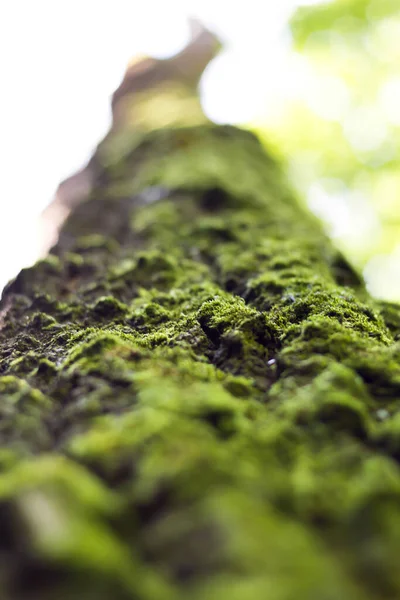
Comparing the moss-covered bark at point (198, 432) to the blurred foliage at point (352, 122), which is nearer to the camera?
the moss-covered bark at point (198, 432)

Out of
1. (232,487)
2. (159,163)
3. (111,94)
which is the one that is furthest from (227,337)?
(111,94)

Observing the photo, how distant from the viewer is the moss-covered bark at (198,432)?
111 centimetres

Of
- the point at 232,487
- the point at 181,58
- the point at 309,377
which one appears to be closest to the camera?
the point at 232,487

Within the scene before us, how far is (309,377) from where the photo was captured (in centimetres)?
188

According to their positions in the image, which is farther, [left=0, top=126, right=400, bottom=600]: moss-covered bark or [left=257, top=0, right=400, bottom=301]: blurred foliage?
[left=257, top=0, right=400, bottom=301]: blurred foliage

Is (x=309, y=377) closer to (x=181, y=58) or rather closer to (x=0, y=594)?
(x=0, y=594)

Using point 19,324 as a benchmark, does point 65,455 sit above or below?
below

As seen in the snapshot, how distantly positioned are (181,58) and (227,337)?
8.70 meters

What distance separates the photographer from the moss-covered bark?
111cm

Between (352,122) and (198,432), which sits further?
(352,122)

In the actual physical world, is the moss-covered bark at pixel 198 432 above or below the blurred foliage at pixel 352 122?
below

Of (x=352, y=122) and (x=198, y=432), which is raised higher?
(x=352, y=122)

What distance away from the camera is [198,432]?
60.0 inches

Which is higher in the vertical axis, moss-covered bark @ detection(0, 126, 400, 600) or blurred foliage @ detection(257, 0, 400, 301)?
blurred foliage @ detection(257, 0, 400, 301)
